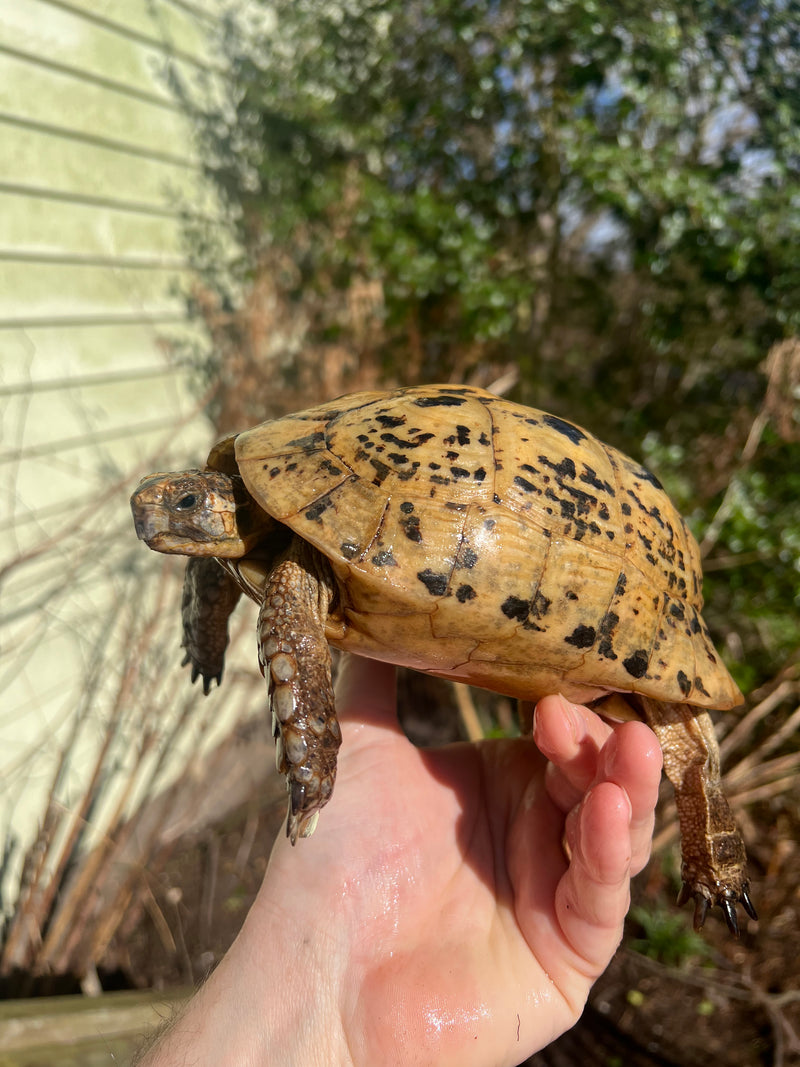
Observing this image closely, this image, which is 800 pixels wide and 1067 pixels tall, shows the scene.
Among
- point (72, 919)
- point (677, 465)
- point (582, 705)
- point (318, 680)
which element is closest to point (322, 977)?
point (318, 680)

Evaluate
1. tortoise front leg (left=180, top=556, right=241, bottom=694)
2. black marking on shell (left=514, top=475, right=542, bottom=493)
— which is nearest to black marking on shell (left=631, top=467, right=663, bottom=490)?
black marking on shell (left=514, top=475, right=542, bottom=493)

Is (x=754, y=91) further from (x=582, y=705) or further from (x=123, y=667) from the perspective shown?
(x=123, y=667)

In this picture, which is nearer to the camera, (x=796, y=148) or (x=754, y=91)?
(x=796, y=148)

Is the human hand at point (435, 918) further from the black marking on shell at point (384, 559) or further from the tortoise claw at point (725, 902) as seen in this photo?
the black marking on shell at point (384, 559)

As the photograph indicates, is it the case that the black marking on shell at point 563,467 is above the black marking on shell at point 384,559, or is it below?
above

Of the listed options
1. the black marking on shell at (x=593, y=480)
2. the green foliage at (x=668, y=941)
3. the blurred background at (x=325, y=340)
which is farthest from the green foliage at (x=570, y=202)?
the black marking on shell at (x=593, y=480)

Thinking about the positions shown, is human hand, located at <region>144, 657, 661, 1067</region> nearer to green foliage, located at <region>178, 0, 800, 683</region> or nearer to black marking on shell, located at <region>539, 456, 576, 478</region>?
black marking on shell, located at <region>539, 456, 576, 478</region>

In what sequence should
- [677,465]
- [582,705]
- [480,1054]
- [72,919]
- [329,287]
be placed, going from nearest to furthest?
[480,1054] → [582,705] → [72,919] → [677,465] → [329,287]
